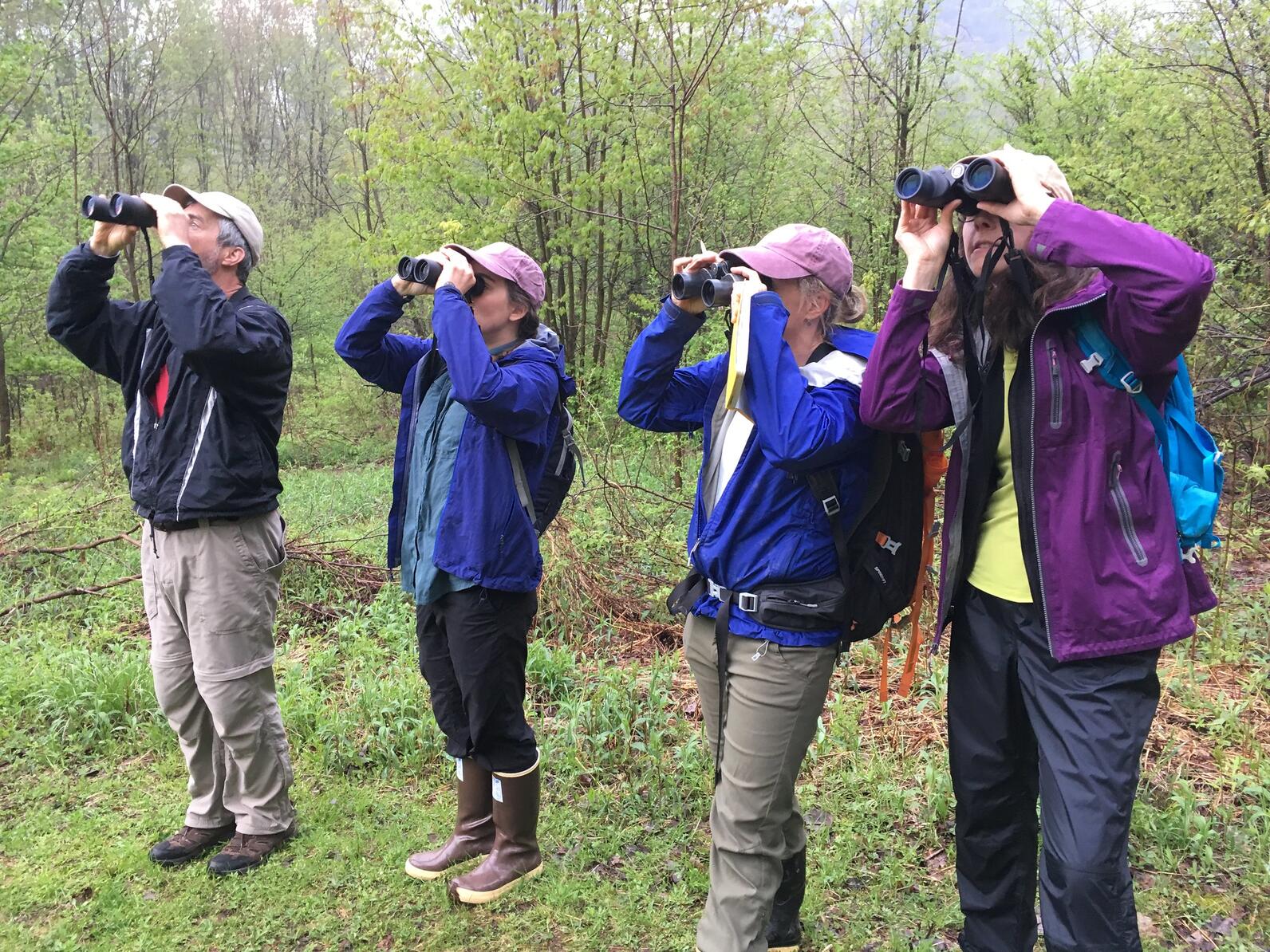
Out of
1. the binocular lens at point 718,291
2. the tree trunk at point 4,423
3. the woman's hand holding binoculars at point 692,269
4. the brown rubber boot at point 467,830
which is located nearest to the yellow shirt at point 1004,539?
the binocular lens at point 718,291

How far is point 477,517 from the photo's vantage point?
2467 mm

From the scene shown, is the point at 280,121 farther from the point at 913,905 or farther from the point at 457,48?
the point at 913,905

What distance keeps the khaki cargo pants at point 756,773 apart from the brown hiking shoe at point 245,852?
1.61 m

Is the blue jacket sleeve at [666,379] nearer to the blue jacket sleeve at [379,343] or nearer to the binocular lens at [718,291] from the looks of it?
the binocular lens at [718,291]

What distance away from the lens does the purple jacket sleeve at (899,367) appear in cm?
175

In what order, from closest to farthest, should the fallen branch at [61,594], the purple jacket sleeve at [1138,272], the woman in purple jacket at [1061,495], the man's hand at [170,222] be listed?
1. the purple jacket sleeve at [1138,272]
2. the woman in purple jacket at [1061,495]
3. the man's hand at [170,222]
4. the fallen branch at [61,594]

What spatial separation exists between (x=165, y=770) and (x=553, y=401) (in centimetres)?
239

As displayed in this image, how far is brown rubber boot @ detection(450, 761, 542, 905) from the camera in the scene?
8.54 feet

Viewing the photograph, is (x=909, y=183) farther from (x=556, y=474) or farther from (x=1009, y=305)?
(x=556, y=474)

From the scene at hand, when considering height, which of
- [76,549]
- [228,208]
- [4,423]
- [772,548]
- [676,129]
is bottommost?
[76,549]

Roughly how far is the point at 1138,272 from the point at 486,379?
154 centimetres

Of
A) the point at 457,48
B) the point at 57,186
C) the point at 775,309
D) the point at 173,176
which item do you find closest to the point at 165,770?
the point at 775,309

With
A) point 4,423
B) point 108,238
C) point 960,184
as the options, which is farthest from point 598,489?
point 4,423

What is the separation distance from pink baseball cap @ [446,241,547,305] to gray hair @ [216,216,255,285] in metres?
0.77
